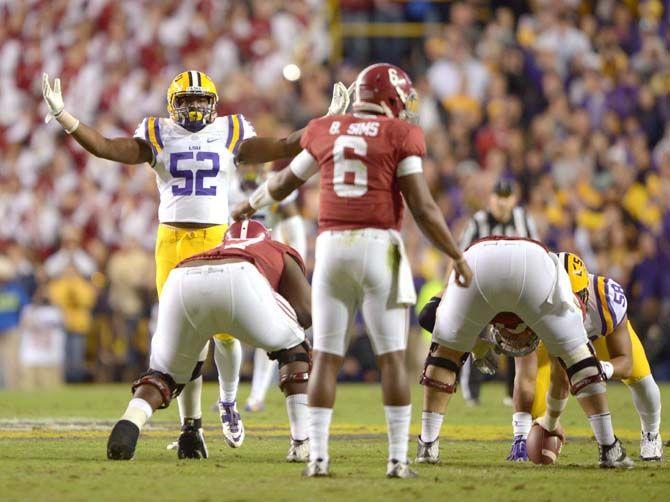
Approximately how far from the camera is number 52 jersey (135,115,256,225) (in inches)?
342

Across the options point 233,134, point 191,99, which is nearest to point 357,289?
point 233,134

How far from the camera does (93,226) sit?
61.0 ft

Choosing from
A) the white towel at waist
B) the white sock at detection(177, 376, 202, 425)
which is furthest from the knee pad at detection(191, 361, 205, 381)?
the white towel at waist

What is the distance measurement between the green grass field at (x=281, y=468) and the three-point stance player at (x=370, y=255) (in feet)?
1.30

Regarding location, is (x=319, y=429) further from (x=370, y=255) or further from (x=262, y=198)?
(x=262, y=198)

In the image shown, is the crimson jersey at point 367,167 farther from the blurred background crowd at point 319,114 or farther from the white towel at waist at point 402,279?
the blurred background crowd at point 319,114

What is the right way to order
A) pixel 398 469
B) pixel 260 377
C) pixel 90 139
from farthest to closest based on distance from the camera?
1. pixel 260 377
2. pixel 90 139
3. pixel 398 469

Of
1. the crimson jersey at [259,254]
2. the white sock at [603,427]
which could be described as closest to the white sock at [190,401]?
the crimson jersey at [259,254]

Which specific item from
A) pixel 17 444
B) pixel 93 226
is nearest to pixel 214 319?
pixel 17 444

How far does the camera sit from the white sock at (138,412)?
A: 7492 mm

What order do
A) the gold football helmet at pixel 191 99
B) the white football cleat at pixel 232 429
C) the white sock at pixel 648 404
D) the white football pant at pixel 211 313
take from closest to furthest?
the white football pant at pixel 211 313 → the white sock at pixel 648 404 → the white football cleat at pixel 232 429 → the gold football helmet at pixel 191 99

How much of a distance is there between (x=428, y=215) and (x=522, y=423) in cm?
201

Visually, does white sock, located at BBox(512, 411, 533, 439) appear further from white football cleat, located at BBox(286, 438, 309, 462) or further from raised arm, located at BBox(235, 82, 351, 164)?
raised arm, located at BBox(235, 82, 351, 164)

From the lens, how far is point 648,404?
830cm
